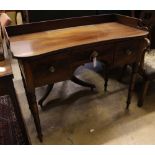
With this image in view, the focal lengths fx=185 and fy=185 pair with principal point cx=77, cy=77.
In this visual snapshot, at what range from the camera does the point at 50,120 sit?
5.55ft

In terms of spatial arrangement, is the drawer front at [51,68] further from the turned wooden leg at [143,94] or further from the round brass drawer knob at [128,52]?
the turned wooden leg at [143,94]

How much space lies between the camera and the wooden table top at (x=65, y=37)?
1105 millimetres

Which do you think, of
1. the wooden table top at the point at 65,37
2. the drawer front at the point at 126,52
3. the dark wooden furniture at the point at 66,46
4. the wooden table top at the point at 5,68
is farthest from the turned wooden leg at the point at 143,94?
the wooden table top at the point at 5,68

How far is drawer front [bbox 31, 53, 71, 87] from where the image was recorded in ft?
3.57

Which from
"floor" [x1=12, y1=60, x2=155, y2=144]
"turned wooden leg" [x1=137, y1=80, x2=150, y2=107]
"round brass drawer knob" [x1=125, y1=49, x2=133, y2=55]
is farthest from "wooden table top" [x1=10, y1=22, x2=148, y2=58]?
"floor" [x1=12, y1=60, x2=155, y2=144]

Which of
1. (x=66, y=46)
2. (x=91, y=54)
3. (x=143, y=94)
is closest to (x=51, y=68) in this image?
(x=66, y=46)

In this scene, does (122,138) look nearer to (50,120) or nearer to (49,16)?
(50,120)

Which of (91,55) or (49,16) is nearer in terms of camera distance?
(91,55)

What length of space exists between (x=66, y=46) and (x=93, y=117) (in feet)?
2.74

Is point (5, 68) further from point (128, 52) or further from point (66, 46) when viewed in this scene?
point (128, 52)
